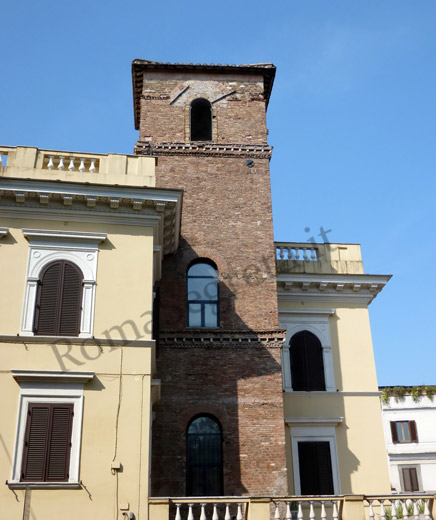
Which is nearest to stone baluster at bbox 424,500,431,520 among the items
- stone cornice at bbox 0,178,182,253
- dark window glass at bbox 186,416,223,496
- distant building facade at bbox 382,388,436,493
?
dark window glass at bbox 186,416,223,496

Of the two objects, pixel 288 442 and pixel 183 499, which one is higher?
Answer: pixel 288 442

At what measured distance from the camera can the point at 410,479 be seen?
34.0 meters

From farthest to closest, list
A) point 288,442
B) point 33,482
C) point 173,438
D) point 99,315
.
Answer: point 288,442
point 173,438
point 99,315
point 33,482

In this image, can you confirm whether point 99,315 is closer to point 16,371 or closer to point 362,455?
point 16,371

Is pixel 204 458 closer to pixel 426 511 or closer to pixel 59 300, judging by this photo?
pixel 426 511

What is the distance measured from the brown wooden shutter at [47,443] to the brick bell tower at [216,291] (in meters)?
4.17

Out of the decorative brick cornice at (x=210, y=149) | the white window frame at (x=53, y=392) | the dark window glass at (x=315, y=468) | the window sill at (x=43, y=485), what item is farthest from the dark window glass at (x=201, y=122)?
the window sill at (x=43, y=485)

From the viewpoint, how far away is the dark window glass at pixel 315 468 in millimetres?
18781

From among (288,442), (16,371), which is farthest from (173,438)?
(16,371)

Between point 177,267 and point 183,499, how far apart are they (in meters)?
7.59

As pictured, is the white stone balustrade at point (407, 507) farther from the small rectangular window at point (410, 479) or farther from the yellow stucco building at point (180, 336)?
the small rectangular window at point (410, 479)

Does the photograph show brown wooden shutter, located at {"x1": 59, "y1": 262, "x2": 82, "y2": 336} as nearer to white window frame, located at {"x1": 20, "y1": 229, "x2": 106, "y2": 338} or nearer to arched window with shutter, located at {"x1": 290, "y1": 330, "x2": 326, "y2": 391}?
white window frame, located at {"x1": 20, "y1": 229, "x2": 106, "y2": 338}

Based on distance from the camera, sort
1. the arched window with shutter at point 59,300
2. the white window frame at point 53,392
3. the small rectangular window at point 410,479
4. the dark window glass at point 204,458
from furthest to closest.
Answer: the small rectangular window at point 410,479 → the dark window glass at point 204,458 → the arched window with shutter at point 59,300 → the white window frame at point 53,392

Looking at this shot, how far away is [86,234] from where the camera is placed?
48.7 ft
